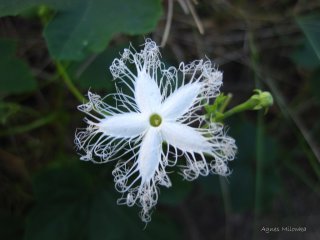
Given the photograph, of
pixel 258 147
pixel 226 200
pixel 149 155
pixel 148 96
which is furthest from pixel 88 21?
pixel 226 200

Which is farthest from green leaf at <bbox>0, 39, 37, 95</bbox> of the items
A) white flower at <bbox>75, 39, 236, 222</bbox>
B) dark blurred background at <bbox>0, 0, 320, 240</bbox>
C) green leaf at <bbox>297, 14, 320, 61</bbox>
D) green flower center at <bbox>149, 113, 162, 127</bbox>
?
green leaf at <bbox>297, 14, 320, 61</bbox>

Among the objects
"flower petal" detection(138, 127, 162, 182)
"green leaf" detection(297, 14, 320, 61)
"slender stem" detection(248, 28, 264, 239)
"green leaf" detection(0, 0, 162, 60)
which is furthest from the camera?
"slender stem" detection(248, 28, 264, 239)

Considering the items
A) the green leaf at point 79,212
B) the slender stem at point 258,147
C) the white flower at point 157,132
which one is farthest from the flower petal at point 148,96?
the slender stem at point 258,147

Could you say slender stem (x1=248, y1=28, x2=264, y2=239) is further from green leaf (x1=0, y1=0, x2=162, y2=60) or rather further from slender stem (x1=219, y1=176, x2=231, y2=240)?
green leaf (x1=0, y1=0, x2=162, y2=60)

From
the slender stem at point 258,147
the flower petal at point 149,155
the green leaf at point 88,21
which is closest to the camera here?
the flower petal at point 149,155

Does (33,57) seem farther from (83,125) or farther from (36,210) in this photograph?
(36,210)

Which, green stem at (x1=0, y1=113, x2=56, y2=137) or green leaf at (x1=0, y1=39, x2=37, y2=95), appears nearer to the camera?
green leaf at (x1=0, y1=39, x2=37, y2=95)

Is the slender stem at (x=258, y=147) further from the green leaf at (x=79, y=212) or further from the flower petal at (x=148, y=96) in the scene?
the flower petal at (x=148, y=96)
